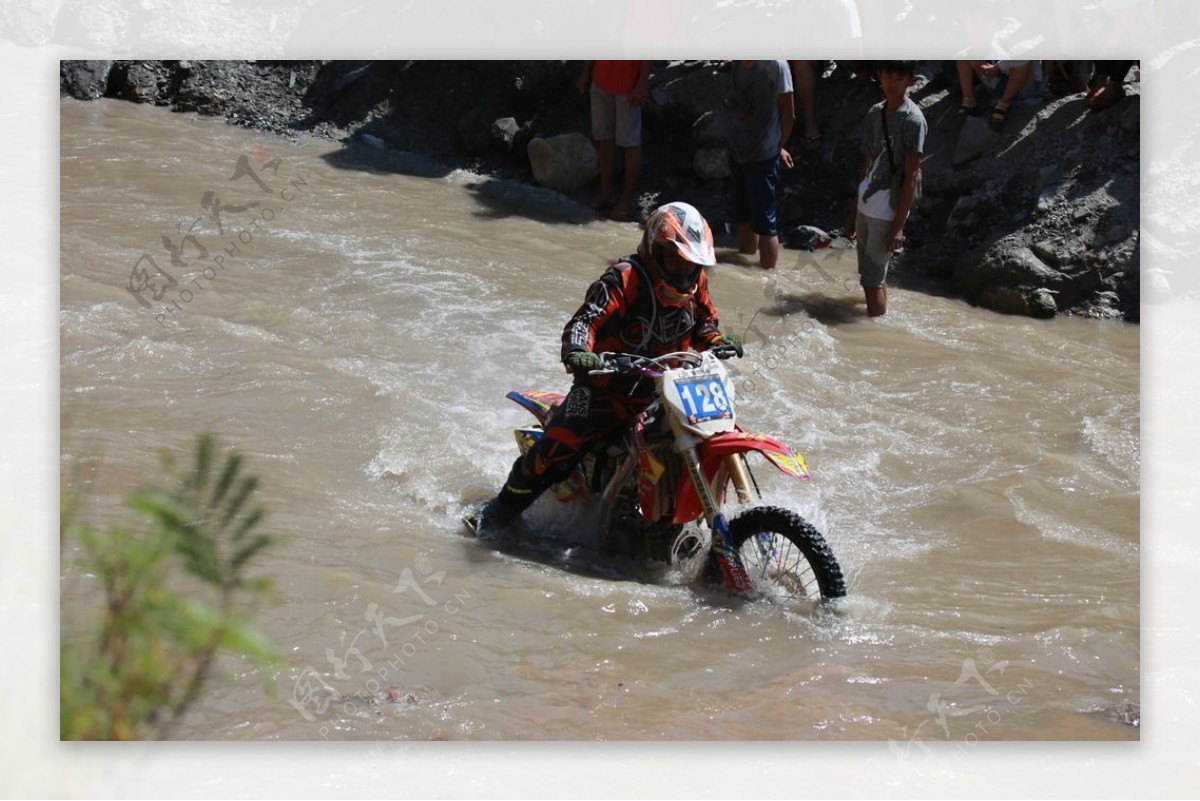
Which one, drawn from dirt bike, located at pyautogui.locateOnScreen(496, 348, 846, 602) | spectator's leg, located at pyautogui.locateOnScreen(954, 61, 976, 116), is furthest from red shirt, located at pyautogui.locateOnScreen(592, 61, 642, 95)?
dirt bike, located at pyautogui.locateOnScreen(496, 348, 846, 602)

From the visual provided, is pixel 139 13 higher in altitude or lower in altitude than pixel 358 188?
higher

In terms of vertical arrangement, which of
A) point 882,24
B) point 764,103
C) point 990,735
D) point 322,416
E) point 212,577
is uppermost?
point 882,24

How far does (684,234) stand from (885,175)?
→ 14.1 feet

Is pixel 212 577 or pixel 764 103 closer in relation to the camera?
pixel 212 577

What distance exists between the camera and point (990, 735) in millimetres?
3859

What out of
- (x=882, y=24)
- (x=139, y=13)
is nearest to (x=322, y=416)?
(x=882, y=24)

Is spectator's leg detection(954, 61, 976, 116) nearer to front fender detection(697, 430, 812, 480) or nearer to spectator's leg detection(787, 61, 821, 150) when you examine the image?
spectator's leg detection(787, 61, 821, 150)

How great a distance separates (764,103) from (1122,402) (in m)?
3.62

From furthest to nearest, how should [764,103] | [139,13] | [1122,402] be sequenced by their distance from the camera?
[139,13], [764,103], [1122,402]

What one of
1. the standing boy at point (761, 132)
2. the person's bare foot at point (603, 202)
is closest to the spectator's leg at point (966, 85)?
the standing boy at point (761, 132)

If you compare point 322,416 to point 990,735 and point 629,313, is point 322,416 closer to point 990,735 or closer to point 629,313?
point 629,313

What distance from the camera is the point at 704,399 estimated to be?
491 cm

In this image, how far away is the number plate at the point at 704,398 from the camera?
486 centimetres

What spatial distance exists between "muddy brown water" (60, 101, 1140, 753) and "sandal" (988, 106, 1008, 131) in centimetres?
192
